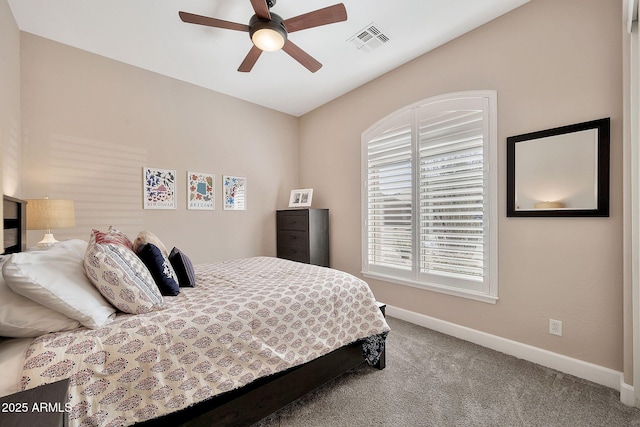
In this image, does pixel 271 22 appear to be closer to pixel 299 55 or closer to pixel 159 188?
pixel 299 55

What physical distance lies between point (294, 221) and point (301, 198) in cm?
45

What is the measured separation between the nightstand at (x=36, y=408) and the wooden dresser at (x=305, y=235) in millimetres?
2976

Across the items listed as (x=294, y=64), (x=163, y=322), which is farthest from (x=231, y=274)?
(x=294, y=64)

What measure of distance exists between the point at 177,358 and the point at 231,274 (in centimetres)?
97

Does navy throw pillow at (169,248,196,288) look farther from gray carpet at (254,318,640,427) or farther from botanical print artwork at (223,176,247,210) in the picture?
botanical print artwork at (223,176,247,210)

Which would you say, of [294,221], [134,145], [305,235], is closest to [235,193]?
[294,221]

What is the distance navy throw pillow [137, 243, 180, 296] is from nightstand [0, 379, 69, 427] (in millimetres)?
824

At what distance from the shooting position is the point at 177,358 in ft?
4.06

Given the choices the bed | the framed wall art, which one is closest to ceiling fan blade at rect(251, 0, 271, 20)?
the bed

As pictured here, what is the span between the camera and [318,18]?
Answer: 1.95 metres

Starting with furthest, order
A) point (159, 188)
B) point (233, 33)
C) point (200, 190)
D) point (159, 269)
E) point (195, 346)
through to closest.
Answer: point (200, 190)
point (159, 188)
point (233, 33)
point (159, 269)
point (195, 346)

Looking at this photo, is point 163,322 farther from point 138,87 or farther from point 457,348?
point 138,87

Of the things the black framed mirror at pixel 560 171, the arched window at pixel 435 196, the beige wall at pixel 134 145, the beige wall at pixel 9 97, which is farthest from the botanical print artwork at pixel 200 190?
the black framed mirror at pixel 560 171

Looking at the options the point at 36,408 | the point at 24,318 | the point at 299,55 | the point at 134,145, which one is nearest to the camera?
the point at 36,408
